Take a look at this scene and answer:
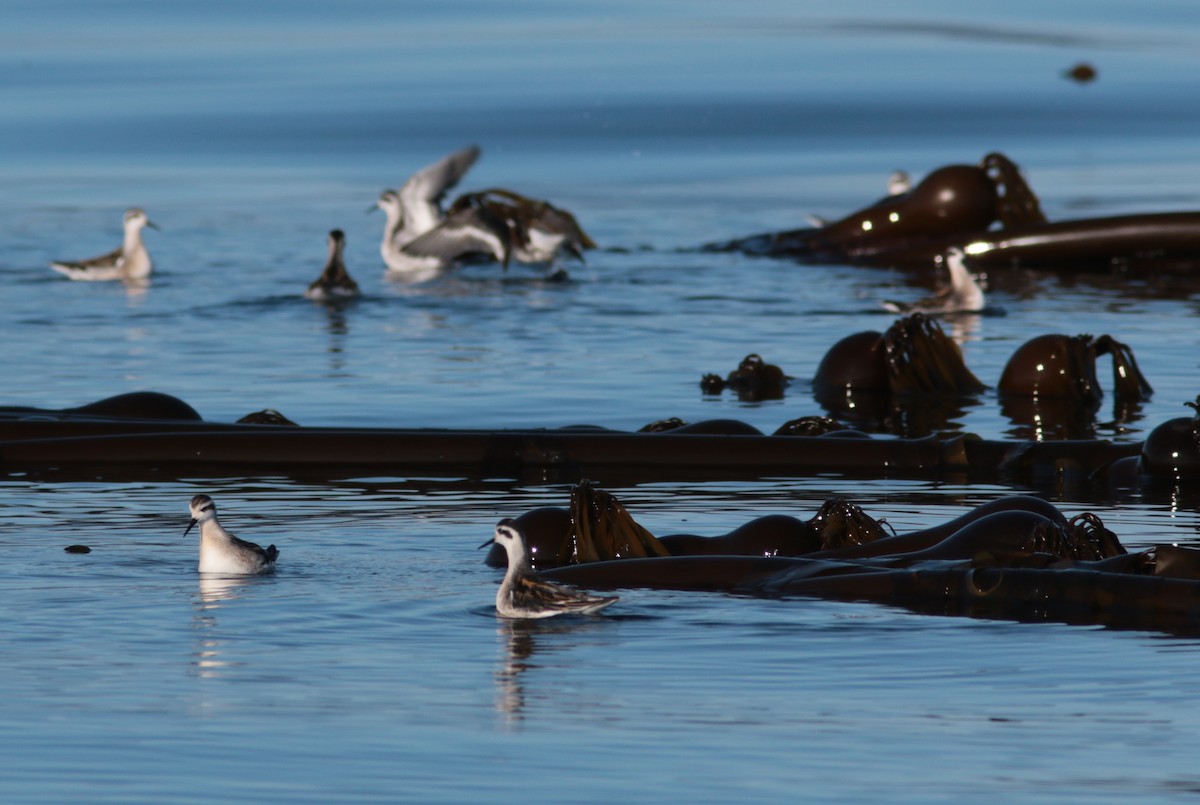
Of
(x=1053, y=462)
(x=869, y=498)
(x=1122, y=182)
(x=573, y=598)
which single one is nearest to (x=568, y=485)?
(x=869, y=498)

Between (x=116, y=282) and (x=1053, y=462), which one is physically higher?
(x=116, y=282)

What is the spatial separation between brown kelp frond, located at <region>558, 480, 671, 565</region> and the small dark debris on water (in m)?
36.8

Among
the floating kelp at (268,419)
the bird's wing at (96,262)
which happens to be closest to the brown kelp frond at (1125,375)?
the floating kelp at (268,419)

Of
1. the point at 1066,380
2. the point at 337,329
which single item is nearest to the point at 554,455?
the point at 1066,380

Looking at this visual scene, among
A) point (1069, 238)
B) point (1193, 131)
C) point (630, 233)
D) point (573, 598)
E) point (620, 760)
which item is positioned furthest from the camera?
point (1193, 131)

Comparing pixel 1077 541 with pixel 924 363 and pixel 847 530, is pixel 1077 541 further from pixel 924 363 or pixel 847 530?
pixel 924 363

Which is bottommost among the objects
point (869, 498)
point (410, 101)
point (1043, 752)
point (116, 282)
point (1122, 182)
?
point (1043, 752)

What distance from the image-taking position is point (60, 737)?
241 inches

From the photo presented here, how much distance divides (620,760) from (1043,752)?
1126mm

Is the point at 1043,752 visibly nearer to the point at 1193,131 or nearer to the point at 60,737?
the point at 60,737

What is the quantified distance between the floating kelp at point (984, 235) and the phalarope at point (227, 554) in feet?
44.8

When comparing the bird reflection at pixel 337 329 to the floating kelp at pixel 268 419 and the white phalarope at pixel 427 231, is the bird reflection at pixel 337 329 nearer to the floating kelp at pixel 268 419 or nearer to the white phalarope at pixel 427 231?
the white phalarope at pixel 427 231

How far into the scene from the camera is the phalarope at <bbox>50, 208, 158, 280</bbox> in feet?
68.9

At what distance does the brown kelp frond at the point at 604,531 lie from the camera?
844 cm
